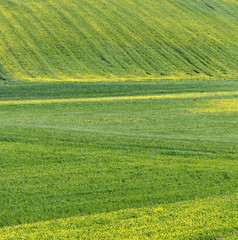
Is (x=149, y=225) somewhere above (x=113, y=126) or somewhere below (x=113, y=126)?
above

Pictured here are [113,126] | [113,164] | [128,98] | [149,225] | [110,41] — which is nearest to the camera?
[149,225]

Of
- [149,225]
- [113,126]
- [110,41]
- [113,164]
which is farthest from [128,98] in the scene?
[149,225]

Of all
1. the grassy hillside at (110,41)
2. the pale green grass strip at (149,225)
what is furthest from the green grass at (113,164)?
the grassy hillside at (110,41)

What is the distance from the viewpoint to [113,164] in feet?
49.8

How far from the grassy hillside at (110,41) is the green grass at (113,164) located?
59.8 ft

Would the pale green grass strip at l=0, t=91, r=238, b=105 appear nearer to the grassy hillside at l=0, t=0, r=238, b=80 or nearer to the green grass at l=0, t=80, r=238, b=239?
the green grass at l=0, t=80, r=238, b=239

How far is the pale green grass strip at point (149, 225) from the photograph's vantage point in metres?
9.60

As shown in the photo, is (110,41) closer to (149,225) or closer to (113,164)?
(113,164)

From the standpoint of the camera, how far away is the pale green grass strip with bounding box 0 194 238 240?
31.5 ft

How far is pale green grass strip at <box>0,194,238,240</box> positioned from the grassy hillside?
1278 inches

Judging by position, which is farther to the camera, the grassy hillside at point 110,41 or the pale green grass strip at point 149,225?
the grassy hillside at point 110,41

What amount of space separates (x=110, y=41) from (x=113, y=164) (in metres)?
38.9

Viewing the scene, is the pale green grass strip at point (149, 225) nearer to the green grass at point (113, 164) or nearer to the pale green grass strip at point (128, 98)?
the green grass at point (113, 164)

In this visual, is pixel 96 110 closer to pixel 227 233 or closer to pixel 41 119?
pixel 41 119
